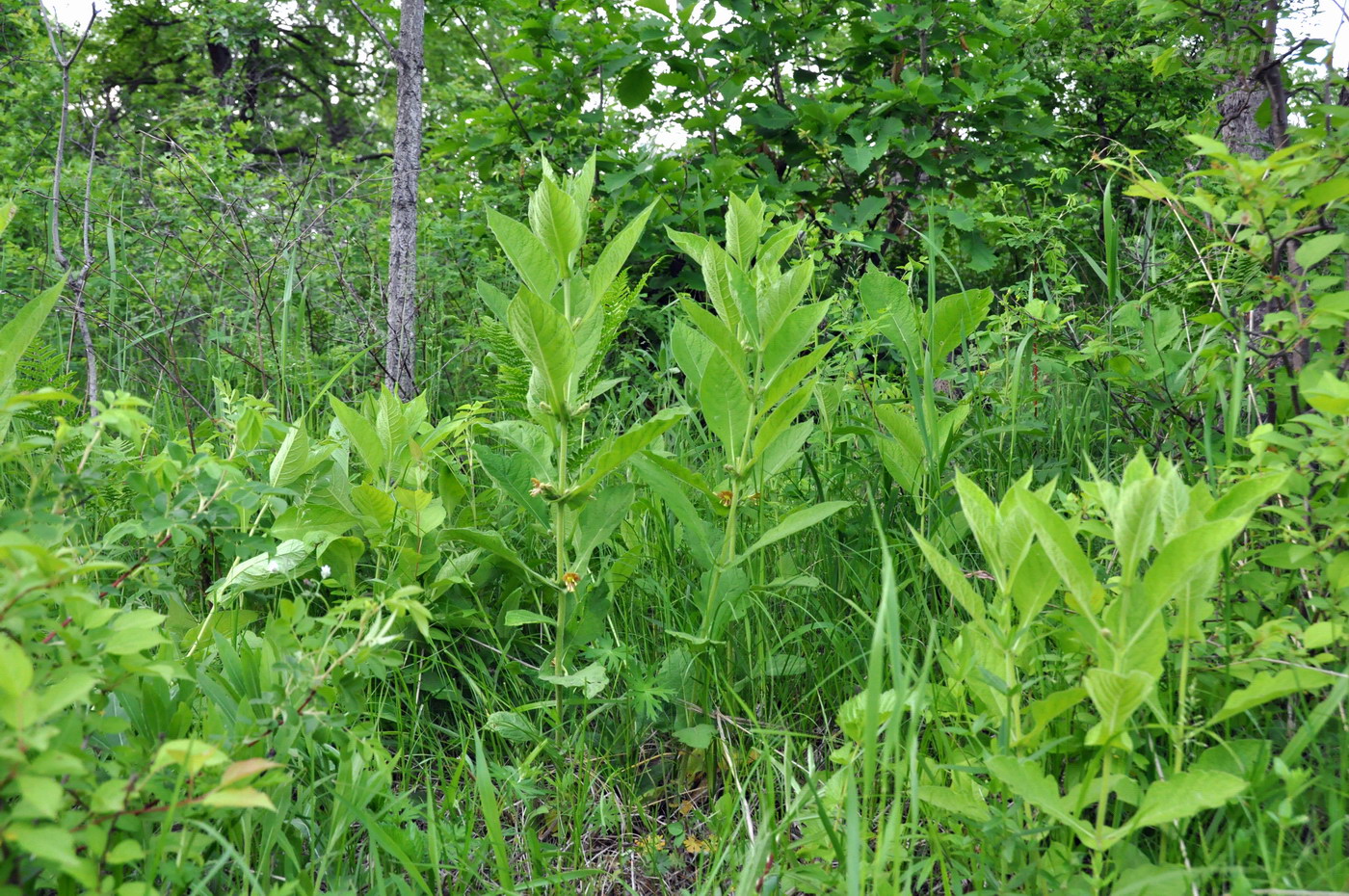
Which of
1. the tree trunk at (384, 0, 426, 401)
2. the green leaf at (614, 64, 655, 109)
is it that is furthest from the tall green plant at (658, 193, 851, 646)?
the green leaf at (614, 64, 655, 109)

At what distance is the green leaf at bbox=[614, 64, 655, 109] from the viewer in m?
4.38

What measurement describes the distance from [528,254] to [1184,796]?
1.28m

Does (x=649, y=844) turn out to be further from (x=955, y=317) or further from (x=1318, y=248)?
(x=1318, y=248)

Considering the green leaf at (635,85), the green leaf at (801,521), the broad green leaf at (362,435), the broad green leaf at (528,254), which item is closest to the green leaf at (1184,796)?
the green leaf at (801,521)

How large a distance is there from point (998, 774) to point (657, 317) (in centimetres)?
300

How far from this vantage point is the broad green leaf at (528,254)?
152cm

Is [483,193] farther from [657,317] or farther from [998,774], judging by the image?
[998,774]

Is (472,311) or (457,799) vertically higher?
(472,311)

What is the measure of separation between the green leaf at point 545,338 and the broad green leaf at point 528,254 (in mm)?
99

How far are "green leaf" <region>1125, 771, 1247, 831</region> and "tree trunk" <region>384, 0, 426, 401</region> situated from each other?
109 inches

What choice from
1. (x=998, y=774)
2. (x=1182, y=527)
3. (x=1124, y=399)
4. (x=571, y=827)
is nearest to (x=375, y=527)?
(x=571, y=827)

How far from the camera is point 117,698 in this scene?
4.58ft

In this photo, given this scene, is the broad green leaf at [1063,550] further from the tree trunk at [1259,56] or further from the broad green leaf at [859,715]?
the tree trunk at [1259,56]

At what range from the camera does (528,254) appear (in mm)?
1570
